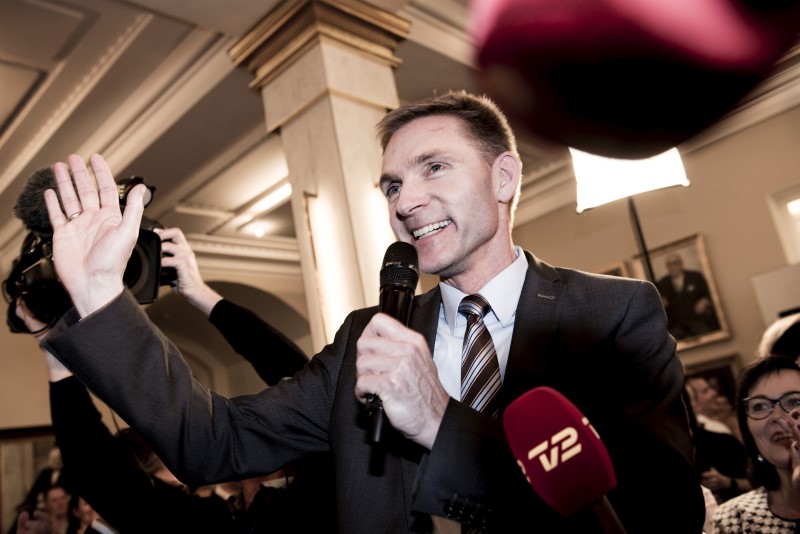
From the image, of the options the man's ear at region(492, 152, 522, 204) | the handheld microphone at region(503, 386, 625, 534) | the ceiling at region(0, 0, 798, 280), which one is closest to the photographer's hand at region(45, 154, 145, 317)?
the handheld microphone at region(503, 386, 625, 534)

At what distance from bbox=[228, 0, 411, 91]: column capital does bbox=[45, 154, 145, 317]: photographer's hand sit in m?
3.03

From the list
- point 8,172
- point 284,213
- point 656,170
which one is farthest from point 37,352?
point 656,170

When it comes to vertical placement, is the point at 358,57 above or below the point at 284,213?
below

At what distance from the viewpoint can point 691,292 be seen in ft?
21.4

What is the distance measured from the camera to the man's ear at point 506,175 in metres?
1.59

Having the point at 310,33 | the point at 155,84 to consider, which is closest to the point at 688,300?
the point at 310,33

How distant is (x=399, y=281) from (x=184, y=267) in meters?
0.87

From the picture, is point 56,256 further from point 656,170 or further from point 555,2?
point 656,170

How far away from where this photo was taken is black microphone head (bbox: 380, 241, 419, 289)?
4.00ft

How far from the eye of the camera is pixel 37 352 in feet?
24.7

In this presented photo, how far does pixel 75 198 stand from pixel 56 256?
0.34ft

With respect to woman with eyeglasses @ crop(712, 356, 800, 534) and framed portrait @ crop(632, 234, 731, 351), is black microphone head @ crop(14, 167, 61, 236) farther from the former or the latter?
framed portrait @ crop(632, 234, 731, 351)

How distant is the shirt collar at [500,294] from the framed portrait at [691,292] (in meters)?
5.30

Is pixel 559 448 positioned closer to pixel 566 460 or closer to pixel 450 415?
pixel 566 460
